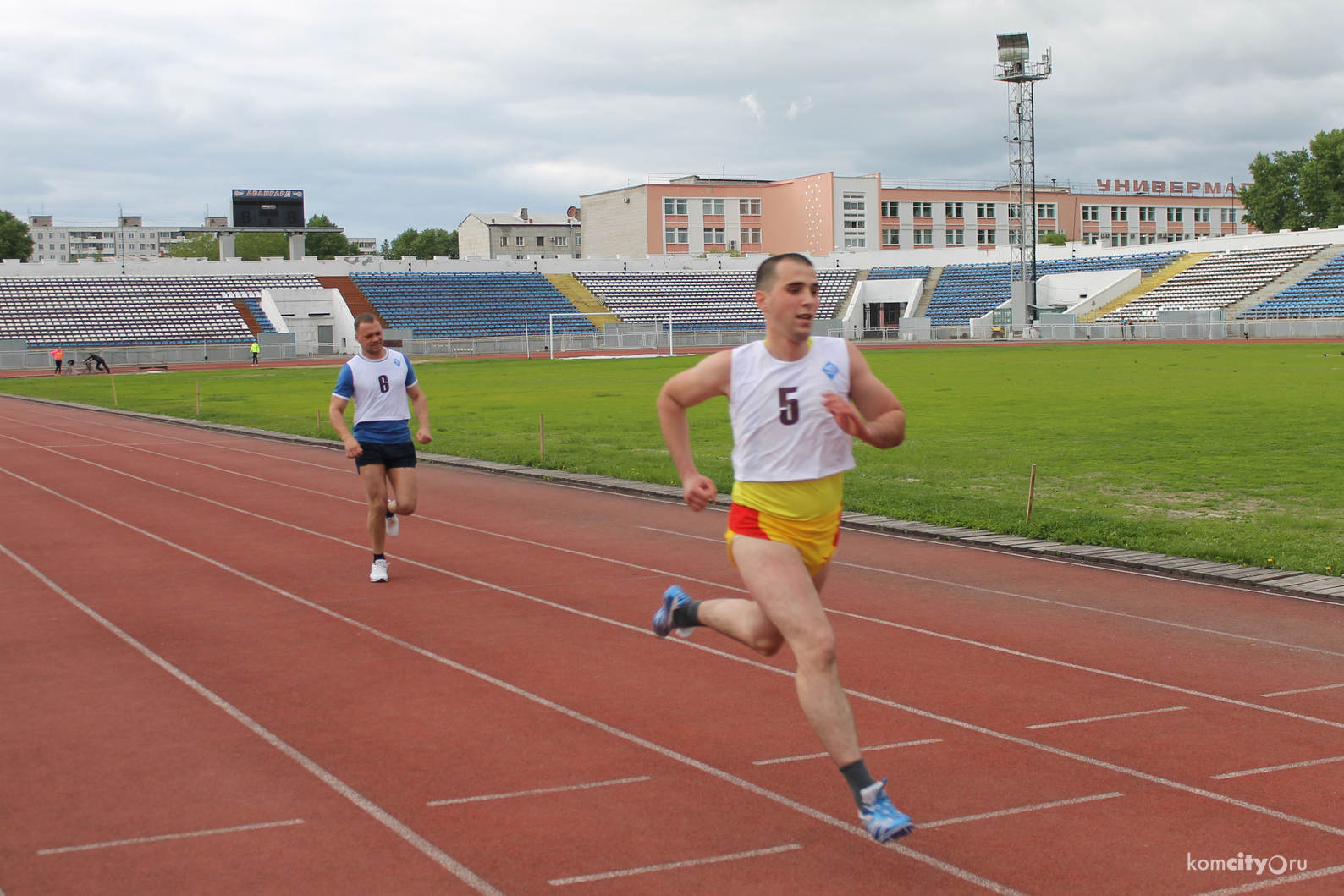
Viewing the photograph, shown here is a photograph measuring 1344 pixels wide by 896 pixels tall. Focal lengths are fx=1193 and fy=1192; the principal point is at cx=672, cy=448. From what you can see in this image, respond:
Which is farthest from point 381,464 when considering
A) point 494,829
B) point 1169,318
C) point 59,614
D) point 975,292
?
point 975,292

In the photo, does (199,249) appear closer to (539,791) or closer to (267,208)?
(267,208)

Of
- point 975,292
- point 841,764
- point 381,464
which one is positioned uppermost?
point 975,292

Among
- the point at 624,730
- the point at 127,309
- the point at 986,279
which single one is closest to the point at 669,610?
the point at 624,730

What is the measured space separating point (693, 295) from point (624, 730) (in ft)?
251

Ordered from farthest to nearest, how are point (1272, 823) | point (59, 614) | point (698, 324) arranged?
point (698, 324) < point (59, 614) < point (1272, 823)

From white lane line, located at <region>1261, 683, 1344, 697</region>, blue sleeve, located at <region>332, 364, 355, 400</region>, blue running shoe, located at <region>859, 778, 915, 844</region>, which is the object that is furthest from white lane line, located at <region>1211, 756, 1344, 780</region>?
blue sleeve, located at <region>332, 364, 355, 400</region>

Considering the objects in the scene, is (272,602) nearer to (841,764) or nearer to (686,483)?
(686,483)

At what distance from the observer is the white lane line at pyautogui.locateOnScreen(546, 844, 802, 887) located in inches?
155

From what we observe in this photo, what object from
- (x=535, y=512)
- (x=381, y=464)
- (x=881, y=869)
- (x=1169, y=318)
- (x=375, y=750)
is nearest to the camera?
(x=881, y=869)

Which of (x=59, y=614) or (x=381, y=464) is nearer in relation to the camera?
(x=59, y=614)

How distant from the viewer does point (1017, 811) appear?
4469mm

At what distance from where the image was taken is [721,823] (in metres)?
4.39

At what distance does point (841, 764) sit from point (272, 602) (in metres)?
5.35

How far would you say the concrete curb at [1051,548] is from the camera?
27.1 feet
